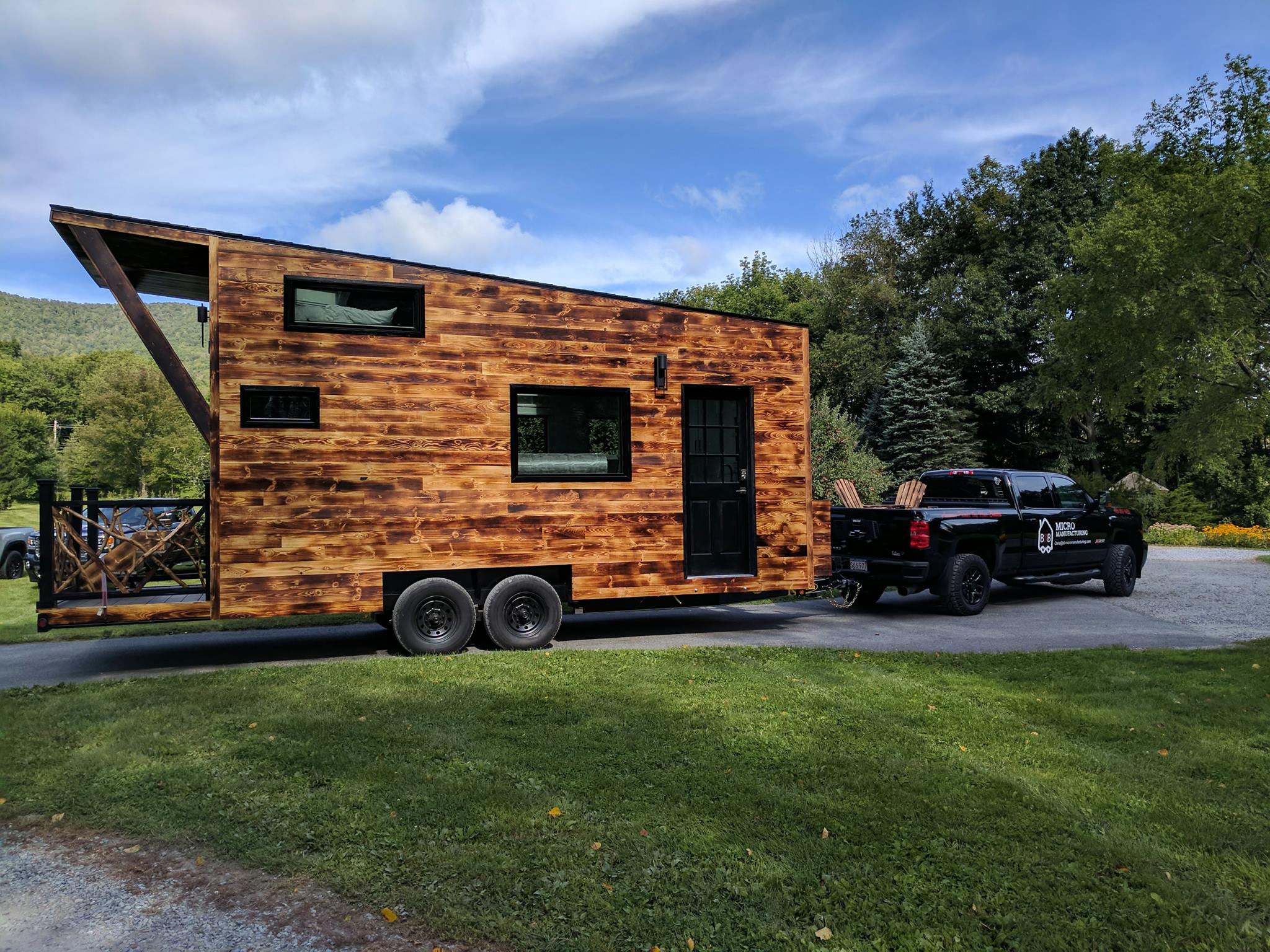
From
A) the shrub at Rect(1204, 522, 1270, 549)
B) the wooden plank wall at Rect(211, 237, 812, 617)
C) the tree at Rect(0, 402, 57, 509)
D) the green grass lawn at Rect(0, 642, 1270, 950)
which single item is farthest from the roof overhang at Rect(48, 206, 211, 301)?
the tree at Rect(0, 402, 57, 509)

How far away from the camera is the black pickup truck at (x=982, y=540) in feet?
37.0

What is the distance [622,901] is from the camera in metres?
3.23

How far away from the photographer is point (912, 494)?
1263 cm

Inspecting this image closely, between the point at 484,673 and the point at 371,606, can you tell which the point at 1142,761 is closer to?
the point at 484,673

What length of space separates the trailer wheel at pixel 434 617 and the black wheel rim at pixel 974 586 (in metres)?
6.63

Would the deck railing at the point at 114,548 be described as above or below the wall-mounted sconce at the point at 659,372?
below

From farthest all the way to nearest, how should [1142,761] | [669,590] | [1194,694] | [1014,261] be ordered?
[1014,261] → [669,590] → [1194,694] → [1142,761]

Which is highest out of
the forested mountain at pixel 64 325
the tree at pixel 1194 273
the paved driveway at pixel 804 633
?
the forested mountain at pixel 64 325

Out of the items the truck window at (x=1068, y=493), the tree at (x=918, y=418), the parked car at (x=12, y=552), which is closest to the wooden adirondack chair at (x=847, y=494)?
the truck window at (x=1068, y=493)

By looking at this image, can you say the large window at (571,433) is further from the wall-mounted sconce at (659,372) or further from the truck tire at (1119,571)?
the truck tire at (1119,571)

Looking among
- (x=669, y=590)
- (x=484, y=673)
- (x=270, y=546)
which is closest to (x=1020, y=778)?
(x=484, y=673)

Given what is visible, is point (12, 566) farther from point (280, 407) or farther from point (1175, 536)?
point (1175, 536)

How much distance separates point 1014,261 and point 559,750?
3528 cm

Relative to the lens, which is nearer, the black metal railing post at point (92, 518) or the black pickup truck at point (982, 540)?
the black metal railing post at point (92, 518)
